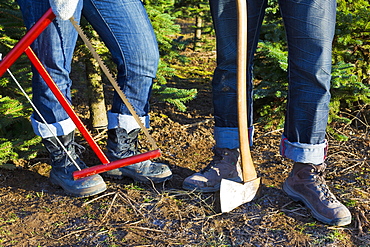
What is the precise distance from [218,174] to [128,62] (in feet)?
3.39

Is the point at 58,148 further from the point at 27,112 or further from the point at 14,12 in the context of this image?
the point at 14,12

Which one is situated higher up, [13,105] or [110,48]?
[110,48]

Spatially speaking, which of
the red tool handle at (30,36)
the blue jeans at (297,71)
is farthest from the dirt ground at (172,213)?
the red tool handle at (30,36)

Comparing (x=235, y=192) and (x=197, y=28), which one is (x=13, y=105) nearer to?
(x=235, y=192)

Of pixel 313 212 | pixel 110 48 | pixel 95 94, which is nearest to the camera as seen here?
pixel 313 212

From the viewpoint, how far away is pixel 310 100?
96.5 inches

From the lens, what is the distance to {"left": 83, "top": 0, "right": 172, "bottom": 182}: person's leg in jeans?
97.3 inches

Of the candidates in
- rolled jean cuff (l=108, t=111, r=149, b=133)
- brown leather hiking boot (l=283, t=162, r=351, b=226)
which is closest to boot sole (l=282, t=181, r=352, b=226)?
brown leather hiking boot (l=283, t=162, r=351, b=226)

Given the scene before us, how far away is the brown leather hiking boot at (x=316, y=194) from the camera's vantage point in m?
2.43

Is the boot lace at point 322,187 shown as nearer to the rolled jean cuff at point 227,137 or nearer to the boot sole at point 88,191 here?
the rolled jean cuff at point 227,137

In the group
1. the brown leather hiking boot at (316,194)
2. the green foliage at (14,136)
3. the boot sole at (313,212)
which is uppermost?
the green foliage at (14,136)

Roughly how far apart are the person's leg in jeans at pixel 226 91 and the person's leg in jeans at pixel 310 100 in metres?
0.31

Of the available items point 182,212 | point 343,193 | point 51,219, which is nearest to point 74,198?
point 51,219

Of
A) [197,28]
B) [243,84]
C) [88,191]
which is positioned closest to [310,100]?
[243,84]
